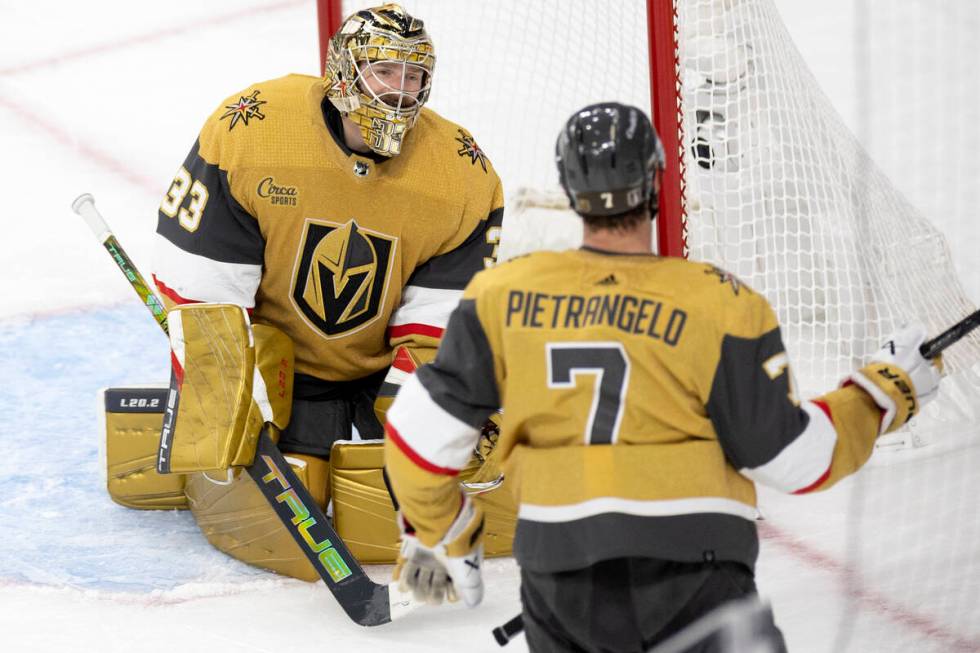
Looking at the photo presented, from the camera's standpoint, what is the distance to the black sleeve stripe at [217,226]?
2529 mm

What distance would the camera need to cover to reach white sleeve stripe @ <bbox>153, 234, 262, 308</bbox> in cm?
254

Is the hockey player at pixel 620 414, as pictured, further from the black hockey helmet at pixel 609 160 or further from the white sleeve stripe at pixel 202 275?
the white sleeve stripe at pixel 202 275

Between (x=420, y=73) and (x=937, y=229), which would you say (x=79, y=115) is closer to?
(x=420, y=73)

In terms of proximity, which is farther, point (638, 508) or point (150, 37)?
point (150, 37)

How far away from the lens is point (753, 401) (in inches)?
57.8

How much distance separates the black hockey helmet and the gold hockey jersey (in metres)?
1.06

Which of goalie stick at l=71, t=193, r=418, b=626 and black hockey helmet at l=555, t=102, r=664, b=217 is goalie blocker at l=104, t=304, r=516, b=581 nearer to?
goalie stick at l=71, t=193, r=418, b=626

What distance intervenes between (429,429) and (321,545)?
1.00 metres

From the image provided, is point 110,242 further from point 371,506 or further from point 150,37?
point 150,37

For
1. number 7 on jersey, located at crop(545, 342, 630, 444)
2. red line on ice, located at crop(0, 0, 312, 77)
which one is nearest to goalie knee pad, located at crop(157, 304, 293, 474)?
number 7 on jersey, located at crop(545, 342, 630, 444)

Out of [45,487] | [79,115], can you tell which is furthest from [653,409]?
[79,115]

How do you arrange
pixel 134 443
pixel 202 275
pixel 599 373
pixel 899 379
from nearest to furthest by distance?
1. pixel 599 373
2. pixel 899 379
3. pixel 202 275
4. pixel 134 443

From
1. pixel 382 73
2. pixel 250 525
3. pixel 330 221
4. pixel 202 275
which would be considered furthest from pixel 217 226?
pixel 250 525

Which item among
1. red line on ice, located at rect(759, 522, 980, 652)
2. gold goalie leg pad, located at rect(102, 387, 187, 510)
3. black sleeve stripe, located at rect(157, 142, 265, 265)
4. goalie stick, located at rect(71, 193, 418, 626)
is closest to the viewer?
red line on ice, located at rect(759, 522, 980, 652)
